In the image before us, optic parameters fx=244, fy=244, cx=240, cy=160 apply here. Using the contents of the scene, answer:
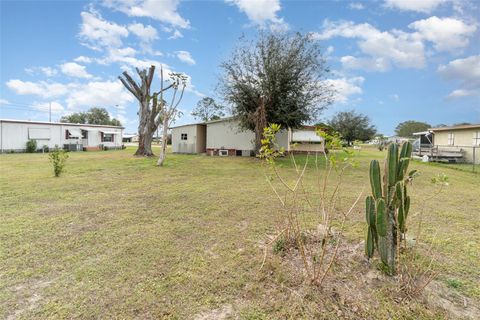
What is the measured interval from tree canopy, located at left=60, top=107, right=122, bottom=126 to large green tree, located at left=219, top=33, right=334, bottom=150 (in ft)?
160

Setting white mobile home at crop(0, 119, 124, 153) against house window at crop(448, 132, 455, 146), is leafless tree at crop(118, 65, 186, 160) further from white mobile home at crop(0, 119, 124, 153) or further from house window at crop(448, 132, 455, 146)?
house window at crop(448, 132, 455, 146)

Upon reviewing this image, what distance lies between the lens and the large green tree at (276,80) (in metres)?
13.6

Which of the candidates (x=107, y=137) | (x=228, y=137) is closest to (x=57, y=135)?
(x=107, y=137)

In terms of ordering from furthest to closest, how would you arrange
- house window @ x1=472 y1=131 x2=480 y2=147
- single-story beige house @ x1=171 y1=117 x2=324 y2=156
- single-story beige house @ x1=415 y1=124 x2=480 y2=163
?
single-story beige house @ x1=171 y1=117 x2=324 y2=156
single-story beige house @ x1=415 y1=124 x2=480 y2=163
house window @ x1=472 y1=131 x2=480 y2=147

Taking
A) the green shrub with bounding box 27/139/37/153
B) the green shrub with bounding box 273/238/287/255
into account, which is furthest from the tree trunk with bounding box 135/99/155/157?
the green shrub with bounding box 273/238/287/255

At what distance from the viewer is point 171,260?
9.22 feet

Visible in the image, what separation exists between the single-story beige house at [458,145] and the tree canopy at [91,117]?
5718 centimetres

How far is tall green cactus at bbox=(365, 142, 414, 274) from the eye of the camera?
229 centimetres

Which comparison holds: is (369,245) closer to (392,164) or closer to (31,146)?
(392,164)

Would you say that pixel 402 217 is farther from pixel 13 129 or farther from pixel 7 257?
pixel 13 129

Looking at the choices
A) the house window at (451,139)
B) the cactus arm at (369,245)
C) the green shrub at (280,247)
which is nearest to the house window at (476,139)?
the house window at (451,139)

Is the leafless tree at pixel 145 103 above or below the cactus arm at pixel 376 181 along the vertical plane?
above

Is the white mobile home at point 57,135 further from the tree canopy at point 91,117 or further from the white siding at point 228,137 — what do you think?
the tree canopy at point 91,117

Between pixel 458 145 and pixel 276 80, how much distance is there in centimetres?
1395
